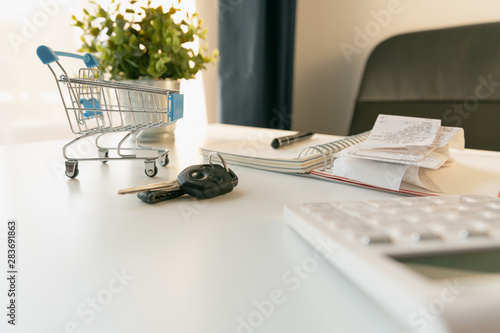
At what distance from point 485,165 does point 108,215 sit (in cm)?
73

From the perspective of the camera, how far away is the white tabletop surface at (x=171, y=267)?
0.26 m

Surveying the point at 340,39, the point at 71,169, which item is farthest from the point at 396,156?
the point at 340,39

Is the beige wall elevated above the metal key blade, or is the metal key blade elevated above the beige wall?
the beige wall

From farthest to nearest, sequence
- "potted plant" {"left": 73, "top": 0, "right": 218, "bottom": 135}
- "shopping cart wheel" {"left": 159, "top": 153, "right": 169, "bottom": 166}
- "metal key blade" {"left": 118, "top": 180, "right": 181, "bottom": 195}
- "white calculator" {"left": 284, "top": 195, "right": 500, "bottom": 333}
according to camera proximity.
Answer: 1. "potted plant" {"left": 73, "top": 0, "right": 218, "bottom": 135}
2. "shopping cart wheel" {"left": 159, "top": 153, "right": 169, "bottom": 166}
3. "metal key blade" {"left": 118, "top": 180, "right": 181, "bottom": 195}
4. "white calculator" {"left": 284, "top": 195, "right": 500, "bottom": 333}

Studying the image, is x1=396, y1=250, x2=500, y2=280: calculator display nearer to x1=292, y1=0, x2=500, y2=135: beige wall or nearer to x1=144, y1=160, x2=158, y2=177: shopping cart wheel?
x1=144, y1=160, x2=158, y2=177: shopping cart wheel

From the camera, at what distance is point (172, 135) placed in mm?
1113

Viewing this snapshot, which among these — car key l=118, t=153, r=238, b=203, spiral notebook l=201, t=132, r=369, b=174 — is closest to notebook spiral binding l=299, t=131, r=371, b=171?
spiral notebook l=201, t=132, r=369, b=174

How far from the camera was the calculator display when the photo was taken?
25cm

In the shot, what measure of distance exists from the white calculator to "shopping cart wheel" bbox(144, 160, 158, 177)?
0.33m

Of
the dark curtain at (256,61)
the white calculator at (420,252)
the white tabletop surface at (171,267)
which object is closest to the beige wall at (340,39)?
the dark curtain at (256,61)

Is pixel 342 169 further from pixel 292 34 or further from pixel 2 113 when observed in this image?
pixel 292 34

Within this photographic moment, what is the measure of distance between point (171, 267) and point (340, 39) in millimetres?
2119

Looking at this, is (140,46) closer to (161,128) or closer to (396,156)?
(161,128)

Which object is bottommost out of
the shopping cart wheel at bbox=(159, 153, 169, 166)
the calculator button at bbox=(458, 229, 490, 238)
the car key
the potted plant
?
the shopping cart wheel at bbox=(159, 153, 169, 166)
